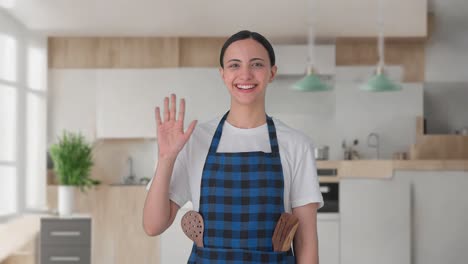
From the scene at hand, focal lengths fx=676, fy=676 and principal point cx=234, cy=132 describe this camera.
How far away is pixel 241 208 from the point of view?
167cm

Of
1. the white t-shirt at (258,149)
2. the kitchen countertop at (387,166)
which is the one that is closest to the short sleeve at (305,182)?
the white t-shirt at (258,149)

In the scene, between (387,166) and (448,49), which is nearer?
(387,166)

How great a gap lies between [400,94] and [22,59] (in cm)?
402

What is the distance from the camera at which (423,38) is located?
24.3 ft

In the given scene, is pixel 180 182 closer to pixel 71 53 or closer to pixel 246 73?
pixel 246 73

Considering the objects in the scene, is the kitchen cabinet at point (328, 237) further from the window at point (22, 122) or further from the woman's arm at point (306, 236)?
the woman's arm at point (306, 236)

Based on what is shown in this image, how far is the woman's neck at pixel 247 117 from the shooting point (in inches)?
69.4

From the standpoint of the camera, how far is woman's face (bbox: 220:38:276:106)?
67.6 inches

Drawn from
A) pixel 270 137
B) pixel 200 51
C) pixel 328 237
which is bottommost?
pixel 328 237

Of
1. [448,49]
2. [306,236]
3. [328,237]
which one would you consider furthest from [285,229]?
[448,49]

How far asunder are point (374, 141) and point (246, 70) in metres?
5.98

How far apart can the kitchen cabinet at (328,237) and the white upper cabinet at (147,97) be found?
6.33 feet

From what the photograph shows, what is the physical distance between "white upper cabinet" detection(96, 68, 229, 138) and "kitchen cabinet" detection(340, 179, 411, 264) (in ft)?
7.28

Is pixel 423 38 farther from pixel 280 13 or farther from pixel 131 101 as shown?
pixel 131 101
